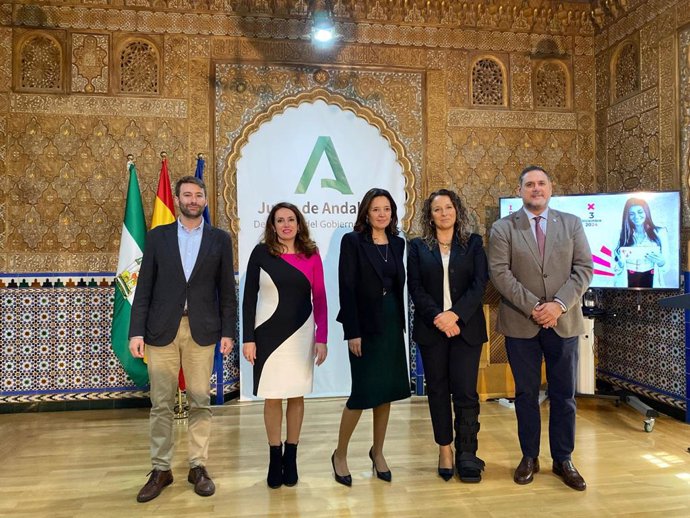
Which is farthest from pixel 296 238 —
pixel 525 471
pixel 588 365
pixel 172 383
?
pixel 588 365

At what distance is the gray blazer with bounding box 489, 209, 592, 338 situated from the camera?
2861mm

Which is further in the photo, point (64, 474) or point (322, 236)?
point (322, 236)

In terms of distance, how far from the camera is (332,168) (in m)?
4.87

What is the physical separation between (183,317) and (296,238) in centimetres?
73

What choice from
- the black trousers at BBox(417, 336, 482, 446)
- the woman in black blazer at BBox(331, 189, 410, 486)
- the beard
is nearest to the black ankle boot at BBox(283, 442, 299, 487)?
the woman in black blazer at BBox(331, 189, 410, 486)

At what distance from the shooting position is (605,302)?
197 inches

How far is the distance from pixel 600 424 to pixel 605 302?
1.39m

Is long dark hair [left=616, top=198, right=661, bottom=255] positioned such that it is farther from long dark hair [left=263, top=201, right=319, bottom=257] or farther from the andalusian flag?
the andalusian flag

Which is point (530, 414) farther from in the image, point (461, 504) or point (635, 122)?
point (635, 122)

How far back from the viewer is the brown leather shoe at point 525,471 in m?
2.90

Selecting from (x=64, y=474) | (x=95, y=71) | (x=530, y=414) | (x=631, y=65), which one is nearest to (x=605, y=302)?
(x=631, y=65)

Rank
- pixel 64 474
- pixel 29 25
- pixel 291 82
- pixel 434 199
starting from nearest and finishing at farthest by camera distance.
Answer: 1. pixel 434 199
2. pixel 64 474
3. pixel 29 25
4. pixel 291 82

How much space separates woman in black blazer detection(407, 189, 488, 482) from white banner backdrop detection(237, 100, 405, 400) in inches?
76.4

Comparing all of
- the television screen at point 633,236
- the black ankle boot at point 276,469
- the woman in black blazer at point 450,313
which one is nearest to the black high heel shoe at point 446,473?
the woman in black blazer at point 450,313
